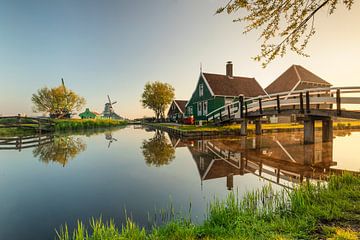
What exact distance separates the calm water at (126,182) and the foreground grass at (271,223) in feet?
2.12

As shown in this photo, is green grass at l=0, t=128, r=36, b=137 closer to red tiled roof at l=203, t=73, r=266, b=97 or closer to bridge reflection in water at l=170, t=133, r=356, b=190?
red tiled roof at l=203, t=73, r=266, b=97

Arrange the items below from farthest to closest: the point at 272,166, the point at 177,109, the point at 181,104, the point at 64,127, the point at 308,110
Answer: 1. the point at 181,104
2. the point at 177,109
3. the point at 64,127
4. the point at 308,110
5. the point at 272,166

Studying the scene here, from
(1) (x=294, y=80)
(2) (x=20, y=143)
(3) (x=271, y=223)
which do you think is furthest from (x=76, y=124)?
(1) (x=294, y=80)

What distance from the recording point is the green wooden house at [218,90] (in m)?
23.5

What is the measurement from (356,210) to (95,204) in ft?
16.5

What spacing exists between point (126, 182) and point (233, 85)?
74.3ft

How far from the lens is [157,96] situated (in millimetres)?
50812

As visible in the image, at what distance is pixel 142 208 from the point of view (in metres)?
4.08

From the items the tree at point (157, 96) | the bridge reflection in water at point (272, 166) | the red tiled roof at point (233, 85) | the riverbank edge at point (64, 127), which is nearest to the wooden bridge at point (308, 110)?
the bridge reflection in water at point (272, 166)

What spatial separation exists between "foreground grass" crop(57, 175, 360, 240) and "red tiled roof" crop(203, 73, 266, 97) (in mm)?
20286

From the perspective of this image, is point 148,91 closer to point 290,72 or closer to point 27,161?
point 290,72

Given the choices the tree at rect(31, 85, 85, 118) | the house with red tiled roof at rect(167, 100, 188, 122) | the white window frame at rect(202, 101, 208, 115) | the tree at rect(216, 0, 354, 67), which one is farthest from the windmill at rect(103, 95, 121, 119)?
the tree at rect(216, 0, 354, 67)

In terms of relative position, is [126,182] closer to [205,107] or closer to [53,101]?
[205,107]

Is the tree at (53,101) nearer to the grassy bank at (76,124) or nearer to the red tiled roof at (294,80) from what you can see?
the grassy bank at (76,124)
